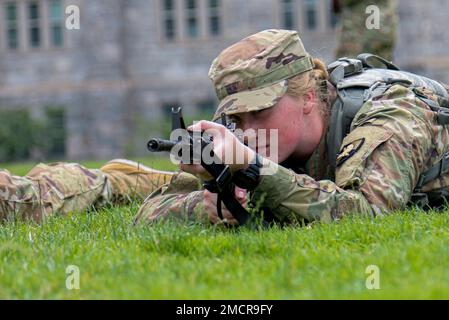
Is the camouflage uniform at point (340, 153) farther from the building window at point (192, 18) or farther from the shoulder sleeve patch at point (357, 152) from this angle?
the building window at point (192, 18)

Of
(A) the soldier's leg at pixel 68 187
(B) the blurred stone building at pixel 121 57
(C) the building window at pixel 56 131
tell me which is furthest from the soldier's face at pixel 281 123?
(C) the building window at pixel 56 131

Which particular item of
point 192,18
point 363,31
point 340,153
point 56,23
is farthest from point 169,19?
point 340,153

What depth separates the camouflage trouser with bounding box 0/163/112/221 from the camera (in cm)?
583

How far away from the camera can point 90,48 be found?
27594mm

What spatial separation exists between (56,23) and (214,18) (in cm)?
491

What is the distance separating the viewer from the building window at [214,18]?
27.7 metres

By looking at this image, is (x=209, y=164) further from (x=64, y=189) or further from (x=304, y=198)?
(x=64, y=189)

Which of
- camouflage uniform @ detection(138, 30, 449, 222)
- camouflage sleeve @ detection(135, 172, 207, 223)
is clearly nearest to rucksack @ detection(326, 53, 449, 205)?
camouflage uniform @ detection(138, 30, 449, 222)

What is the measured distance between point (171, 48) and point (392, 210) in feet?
77.9

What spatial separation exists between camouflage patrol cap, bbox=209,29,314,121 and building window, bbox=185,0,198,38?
77.2ft

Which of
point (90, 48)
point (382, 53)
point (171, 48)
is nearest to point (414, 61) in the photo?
point (171, 48)

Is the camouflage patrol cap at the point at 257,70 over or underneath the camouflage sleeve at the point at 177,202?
over

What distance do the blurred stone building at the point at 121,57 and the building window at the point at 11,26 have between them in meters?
0.04

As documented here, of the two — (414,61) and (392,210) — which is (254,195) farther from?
(414,61)
